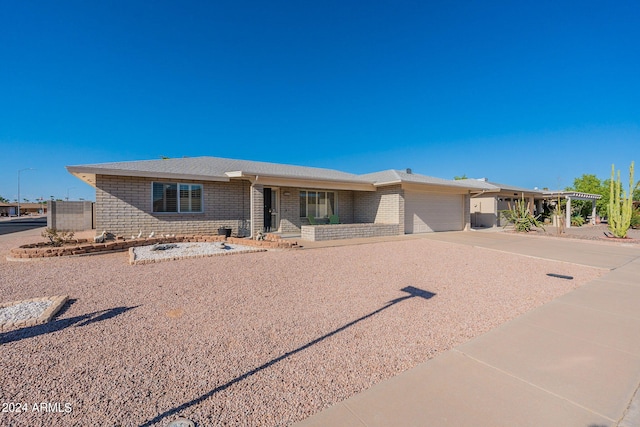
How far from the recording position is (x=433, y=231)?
16.9 metres

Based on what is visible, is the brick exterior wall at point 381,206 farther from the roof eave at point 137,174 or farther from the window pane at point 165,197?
the window pane at point 165,197

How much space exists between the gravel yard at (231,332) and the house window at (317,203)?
27.0 ft

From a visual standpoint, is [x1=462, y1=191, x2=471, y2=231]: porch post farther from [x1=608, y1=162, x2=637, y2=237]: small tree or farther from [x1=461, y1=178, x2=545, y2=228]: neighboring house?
[x1=608, y1=162, x2=637, y2=237]: small tree

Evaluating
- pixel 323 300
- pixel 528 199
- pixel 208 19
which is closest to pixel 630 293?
pixel 323 300

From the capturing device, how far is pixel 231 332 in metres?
3.56

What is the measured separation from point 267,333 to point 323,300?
1.48m

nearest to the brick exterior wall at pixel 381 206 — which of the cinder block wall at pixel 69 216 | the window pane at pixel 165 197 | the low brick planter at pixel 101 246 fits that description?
the low brick planter at pixel 101 246

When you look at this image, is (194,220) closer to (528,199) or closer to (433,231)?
(433,231)

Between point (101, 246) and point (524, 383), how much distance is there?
1084cm

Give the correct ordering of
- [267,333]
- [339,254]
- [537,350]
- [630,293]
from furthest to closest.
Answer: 1. [339,254]
2. [630,293]
3. [267,333]
4. [537,350]

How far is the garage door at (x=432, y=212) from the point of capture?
15820mm

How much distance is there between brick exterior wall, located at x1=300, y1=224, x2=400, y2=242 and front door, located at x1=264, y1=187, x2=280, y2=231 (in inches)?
85.8

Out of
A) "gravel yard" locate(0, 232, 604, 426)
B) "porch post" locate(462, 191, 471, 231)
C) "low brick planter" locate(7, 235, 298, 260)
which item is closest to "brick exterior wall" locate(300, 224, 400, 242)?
"low brick planter" locate(7, 235, 298, 260)

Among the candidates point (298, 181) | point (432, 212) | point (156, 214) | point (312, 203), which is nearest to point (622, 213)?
point (432, 212)
